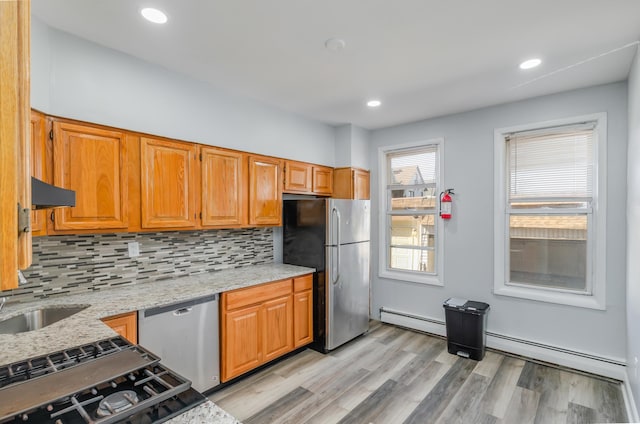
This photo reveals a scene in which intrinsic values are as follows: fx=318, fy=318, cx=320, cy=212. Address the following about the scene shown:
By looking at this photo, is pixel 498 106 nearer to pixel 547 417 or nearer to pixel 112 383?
pixel 547 417

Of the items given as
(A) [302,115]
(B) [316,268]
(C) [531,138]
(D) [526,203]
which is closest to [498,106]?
(C) [531,138]

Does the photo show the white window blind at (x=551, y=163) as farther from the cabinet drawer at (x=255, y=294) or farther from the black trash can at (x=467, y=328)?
the cabinet drawer at (x=255, y=294)

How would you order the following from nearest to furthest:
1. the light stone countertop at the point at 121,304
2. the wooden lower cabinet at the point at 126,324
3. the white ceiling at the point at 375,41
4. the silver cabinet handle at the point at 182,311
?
the light stone countertop at the point at 121,304, the white ceiling at the point at 375,41, the wooden lower cabinet at the point at 126,324, the silver cabinet handle at the point at 182,311

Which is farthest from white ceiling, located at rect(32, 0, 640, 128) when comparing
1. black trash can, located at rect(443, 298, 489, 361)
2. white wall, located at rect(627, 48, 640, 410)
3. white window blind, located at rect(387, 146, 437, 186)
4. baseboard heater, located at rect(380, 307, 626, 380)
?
baseboard heater, located at rect(380, 307, 626, 380)

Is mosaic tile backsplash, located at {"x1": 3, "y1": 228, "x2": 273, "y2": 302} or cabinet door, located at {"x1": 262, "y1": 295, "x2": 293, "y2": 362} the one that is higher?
mosaic tile backsplash, located at {"x1": 3, "y1": 228, "x2": 273, "y2": 302}

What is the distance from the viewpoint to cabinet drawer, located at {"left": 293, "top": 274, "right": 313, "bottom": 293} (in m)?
3.31

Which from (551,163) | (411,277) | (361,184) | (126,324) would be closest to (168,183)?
(126,324)

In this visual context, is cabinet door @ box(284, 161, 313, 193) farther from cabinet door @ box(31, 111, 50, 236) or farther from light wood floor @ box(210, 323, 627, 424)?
cabinet door @ box(31, 111, 50, 236)

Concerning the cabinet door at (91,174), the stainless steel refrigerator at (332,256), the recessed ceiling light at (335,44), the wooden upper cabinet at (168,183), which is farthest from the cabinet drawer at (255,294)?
the recessed ceiling light at (335,44)

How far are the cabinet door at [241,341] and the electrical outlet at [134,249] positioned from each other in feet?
2.97

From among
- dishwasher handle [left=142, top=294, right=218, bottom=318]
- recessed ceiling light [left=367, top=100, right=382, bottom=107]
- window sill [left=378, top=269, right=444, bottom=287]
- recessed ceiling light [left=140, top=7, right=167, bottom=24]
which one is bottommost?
window sill [left=378, top=269, right=444, bottom=287]

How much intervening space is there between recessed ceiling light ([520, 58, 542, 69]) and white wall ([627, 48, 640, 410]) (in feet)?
1.92

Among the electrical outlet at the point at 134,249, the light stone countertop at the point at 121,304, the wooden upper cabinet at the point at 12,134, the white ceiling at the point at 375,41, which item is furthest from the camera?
the electrical outlet at the point at 134,249

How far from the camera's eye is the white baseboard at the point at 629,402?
2.18 meters
